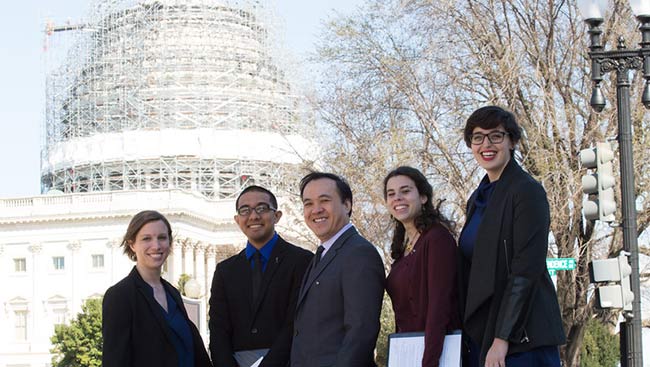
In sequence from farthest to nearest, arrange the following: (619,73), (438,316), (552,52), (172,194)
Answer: (172,194) → (552,52) → (619,73) → (438,316)

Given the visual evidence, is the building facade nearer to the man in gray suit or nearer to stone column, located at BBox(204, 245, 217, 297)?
stone column, located at BBox(204, 245, 217, 297)

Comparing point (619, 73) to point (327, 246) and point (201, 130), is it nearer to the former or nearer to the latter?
point (327, 246)

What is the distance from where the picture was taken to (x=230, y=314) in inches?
325

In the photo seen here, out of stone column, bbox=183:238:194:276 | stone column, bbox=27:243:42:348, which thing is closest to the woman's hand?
stone column, bbox=183:238:194:276

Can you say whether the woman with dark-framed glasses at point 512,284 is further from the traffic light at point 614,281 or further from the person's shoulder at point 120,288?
the traffic light at point 614,281

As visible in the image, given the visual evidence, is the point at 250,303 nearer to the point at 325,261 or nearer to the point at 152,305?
the point at 152,305

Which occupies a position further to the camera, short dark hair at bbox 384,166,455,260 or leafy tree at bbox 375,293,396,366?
leafy tree at bbox 375,293,396,366

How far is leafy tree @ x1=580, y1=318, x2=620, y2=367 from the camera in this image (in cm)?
2773

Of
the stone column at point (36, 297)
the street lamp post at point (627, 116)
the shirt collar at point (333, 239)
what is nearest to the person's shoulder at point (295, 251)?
the shirt collar at point (333, 239)

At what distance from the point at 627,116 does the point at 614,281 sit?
6.11 feet

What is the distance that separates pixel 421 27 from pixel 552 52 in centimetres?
243

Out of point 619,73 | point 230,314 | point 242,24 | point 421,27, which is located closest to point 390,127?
point 421,27

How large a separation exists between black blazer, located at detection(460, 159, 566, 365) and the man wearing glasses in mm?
1811

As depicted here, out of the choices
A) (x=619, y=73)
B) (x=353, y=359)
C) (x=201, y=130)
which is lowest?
(x=353, y=359)
